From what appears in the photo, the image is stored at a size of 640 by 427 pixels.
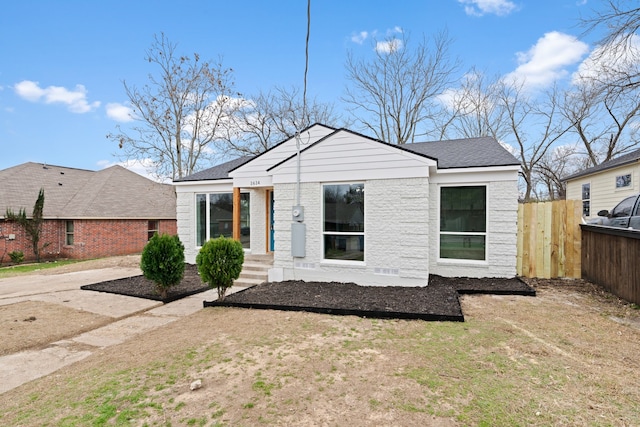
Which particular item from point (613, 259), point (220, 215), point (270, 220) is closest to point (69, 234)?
point (220, 215)

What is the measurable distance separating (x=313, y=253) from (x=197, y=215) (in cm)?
540

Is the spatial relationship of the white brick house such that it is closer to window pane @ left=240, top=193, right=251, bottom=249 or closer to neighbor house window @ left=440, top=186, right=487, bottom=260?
neighbor house window @ left=440, top=186, right=487, bottom=260

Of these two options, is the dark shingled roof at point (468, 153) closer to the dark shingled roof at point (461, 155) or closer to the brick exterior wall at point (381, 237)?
the dark shingled roof at point (461, 155)

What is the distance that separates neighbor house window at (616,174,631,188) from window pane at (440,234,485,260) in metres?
10.8

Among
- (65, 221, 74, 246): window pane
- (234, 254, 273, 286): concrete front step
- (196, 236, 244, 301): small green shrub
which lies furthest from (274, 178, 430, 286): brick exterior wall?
(65, 221, 74, 246): window pane

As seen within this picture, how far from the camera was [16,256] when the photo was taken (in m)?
15.3

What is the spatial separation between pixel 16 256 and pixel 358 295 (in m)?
18.0

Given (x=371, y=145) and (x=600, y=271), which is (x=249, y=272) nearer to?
(x=371, y=145)

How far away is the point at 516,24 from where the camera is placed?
1239cm

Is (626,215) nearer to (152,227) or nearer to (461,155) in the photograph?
(461,155)

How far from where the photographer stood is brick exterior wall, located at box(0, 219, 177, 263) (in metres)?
16.3

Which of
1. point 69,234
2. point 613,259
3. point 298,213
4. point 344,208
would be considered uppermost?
point 344,208

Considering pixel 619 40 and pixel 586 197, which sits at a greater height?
pixel 619 40

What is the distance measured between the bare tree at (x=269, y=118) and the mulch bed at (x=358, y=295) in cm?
1394
